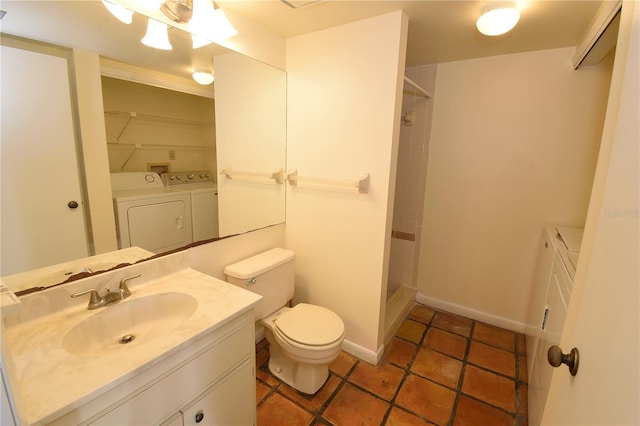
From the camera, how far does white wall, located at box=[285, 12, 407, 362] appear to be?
66.2 inches

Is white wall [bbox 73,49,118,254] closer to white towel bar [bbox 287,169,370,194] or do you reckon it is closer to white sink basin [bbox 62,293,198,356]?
white sink basin [bbox 62,293,198,356]

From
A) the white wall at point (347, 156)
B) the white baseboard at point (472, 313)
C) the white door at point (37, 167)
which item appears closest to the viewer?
the white door at point (37, 167)

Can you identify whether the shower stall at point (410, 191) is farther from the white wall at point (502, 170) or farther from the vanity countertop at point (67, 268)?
the vanity countertop at point (67, 268)

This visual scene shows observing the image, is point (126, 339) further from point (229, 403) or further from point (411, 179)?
point (411, 179)

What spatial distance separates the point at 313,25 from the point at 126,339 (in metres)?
1.93

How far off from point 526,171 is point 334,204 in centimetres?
150

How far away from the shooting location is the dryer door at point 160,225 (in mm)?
1375

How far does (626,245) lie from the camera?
0.51m

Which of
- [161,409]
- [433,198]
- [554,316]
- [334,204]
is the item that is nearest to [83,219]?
[161,409]

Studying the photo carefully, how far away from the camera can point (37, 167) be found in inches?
42.0

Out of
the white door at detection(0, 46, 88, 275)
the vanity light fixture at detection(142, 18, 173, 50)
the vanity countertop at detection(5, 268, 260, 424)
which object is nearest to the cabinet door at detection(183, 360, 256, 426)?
the vanity countertop at detection(5, 268, 260, 424)

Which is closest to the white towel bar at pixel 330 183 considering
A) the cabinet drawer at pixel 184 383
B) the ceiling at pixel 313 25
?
the ceiling at pixel 313 25

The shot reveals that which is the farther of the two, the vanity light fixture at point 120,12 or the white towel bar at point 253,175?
the white towel bar at point 253,175

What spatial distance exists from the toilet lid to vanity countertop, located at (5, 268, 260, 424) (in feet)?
1.63
